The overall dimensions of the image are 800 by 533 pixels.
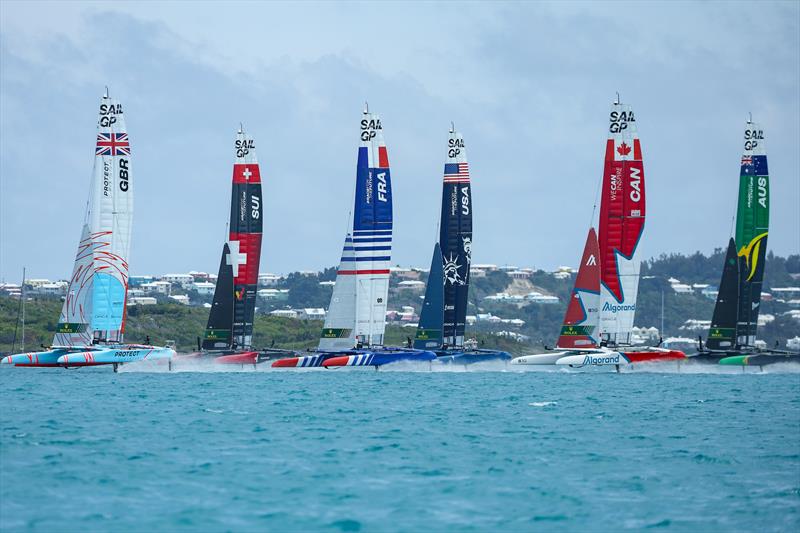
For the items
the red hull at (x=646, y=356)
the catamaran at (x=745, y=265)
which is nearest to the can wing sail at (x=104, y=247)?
the red hull at (x=646, y=356)

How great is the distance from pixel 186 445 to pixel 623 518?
1294 cm

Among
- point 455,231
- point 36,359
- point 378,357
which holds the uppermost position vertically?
point 455,231

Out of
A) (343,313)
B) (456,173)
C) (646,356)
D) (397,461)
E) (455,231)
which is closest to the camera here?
(397,461)

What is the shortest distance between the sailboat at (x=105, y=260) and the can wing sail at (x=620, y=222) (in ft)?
76.2

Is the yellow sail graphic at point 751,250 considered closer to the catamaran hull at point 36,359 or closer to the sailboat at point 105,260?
the sailboat at point 105,260

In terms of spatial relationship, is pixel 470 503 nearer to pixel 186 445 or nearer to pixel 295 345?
pixel 186 445

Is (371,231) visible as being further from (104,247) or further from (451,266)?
(104,247)

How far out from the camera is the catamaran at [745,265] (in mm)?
71562

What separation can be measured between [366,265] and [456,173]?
737cm

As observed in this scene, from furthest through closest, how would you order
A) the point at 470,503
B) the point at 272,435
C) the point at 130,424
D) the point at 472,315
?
1. the point at 472,315
2. the point at 130,424
3. the point at 272,435
4. the point at 470,503

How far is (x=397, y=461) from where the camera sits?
31.0 metres

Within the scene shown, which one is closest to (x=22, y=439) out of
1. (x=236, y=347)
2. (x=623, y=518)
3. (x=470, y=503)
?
(x=470, y=503)

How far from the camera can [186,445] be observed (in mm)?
33500

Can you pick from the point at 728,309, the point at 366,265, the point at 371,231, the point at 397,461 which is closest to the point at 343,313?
the point at 366,265
